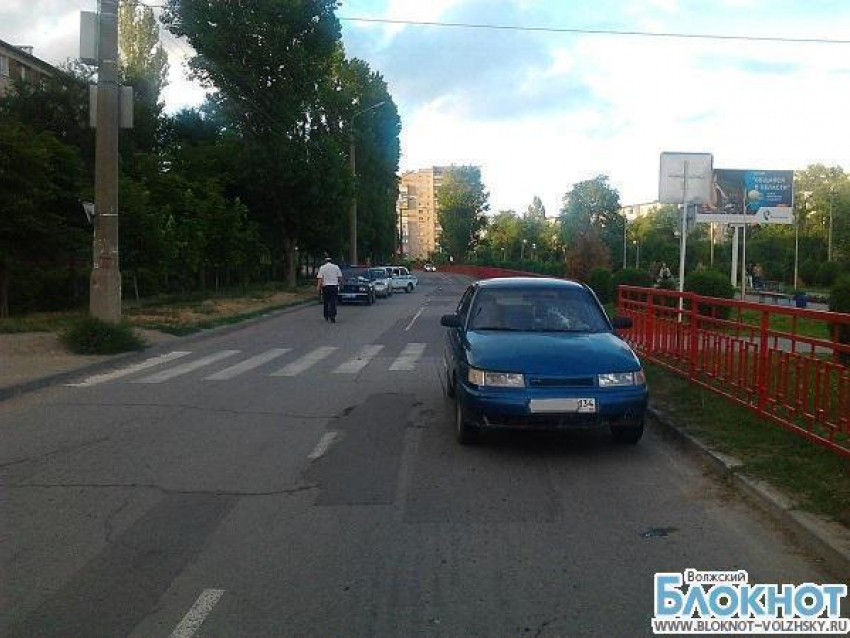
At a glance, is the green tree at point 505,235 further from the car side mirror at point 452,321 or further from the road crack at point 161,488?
the road crack at point 161,488

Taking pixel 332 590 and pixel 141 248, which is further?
pixel 141 248

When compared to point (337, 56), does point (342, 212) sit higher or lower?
lower

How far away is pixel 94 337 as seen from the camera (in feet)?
47.8

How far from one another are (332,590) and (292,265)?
3926 centimetres

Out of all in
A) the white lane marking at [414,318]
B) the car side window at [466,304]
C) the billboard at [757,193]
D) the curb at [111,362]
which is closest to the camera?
the car side window at [466,304]

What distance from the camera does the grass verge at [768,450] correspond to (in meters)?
5.62

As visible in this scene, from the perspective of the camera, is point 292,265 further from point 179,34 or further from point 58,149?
point 58,149

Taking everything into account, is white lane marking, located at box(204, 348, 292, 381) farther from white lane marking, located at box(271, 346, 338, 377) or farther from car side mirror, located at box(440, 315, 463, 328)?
car side mirror, located at box(440, 315, 463, 328)

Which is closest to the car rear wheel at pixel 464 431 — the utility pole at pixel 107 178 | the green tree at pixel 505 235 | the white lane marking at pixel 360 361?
the white lane marking at pixel 360 361

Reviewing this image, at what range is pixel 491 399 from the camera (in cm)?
702

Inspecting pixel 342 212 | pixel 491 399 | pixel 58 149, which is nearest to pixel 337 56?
pixel 342 212

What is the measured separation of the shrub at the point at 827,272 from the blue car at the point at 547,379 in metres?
53.8

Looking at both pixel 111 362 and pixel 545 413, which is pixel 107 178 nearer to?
pixel 111 362

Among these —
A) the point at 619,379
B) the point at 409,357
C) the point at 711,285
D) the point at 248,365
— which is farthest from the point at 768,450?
the point at 711,285
